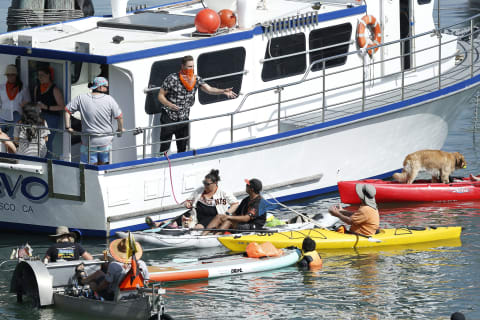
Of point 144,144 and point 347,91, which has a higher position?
point 347,91

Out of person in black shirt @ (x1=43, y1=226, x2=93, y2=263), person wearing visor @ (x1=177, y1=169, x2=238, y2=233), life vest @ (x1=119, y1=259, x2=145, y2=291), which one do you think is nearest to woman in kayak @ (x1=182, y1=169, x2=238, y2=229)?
person wearing visor @ (x1=177, y1=169, x2=238, y2=233)

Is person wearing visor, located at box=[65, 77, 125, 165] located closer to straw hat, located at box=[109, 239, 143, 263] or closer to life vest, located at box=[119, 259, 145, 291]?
straw hat, located at box=[109, 239, 143, 263]

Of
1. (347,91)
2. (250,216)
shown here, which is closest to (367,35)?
(347,91)

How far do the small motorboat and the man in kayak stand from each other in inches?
107

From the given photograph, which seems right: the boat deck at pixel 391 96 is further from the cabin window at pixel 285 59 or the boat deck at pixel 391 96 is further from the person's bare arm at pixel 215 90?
the person's bare arm at pixel 215 90

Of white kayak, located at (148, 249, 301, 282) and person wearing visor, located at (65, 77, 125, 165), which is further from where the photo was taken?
person wearing visor, located at (65, 77, 125, 165)

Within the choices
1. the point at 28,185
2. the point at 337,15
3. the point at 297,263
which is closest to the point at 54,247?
the point at 28,185

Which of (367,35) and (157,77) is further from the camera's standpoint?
(367,35)

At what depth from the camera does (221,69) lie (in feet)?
52.4

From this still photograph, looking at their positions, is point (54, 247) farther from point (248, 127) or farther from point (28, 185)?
point (248, 127)

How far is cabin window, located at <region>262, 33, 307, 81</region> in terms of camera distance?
16.6 metres

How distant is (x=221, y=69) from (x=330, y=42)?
2388 millimetres

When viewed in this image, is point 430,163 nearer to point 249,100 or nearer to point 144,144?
point 249,100

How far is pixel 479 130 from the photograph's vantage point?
2186cm
